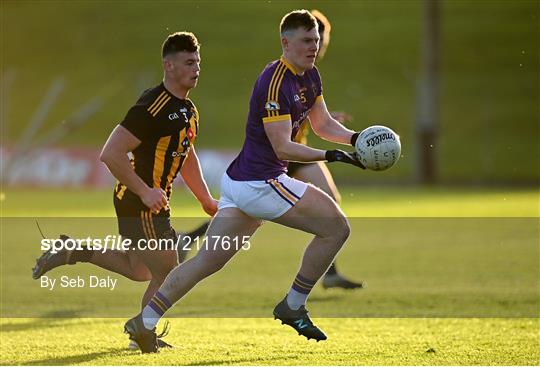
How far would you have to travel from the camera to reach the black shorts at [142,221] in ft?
26.2

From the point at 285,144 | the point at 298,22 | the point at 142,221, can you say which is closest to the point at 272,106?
the point at 285,144

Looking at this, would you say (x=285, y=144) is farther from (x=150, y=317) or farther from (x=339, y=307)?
(x=339, y=307)

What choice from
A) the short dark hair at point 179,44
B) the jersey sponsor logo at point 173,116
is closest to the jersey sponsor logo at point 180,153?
the jersey sponsor logo at point 173,116

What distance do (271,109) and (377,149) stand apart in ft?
2.40

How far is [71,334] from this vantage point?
30.1ft

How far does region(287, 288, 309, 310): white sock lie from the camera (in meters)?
7.87

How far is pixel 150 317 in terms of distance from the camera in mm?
7797

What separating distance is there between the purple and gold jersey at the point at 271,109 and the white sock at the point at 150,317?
1040mm

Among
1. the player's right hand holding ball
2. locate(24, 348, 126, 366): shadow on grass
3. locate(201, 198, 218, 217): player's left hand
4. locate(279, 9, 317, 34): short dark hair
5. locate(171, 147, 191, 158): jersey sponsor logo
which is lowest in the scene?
locate(24, 348, 126, 366): shadow on grass

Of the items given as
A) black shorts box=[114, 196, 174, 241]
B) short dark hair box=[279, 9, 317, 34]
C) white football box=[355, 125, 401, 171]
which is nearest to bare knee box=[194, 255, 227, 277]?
black shorts box=[114, 196, 174, 241]

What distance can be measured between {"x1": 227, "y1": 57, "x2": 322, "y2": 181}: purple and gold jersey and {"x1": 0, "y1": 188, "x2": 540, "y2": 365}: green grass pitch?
1.29m

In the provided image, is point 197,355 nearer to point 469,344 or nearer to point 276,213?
point 276,213

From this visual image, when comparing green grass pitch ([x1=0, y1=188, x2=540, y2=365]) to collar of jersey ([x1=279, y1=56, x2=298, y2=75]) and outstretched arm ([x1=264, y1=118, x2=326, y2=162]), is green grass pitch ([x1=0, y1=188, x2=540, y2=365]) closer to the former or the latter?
outstretched arm ([x1=264, y1=118, x2=326, y2=162])

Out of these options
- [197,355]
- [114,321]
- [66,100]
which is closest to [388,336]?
[197,355]
